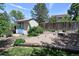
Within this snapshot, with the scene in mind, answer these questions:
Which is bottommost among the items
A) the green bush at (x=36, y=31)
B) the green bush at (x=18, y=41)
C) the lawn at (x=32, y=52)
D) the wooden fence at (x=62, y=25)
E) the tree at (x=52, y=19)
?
the lawn at (x=32, y=52)

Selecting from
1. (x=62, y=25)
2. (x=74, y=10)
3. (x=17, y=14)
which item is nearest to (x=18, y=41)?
(x=17, y=14)

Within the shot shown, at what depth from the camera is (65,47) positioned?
2.48 metres

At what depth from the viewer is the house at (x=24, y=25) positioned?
98.0 inches

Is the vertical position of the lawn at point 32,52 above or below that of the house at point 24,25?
below

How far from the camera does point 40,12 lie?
2518mm

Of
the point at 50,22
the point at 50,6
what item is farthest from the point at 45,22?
the point at 50,6

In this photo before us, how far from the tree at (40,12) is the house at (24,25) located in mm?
67

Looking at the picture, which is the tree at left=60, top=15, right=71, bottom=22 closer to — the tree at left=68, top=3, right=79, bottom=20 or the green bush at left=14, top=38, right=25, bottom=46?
the tree at left=68, top=3, right=79, bottom=20

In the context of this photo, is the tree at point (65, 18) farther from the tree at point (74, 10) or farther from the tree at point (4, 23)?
the tree at point (4, 23)

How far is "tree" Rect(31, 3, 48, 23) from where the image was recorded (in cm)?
248

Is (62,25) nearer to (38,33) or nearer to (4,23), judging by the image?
(38,33)

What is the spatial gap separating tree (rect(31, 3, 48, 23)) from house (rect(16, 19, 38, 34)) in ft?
0.22

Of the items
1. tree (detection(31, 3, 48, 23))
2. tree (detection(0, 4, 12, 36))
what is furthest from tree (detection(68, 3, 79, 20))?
tree (detection(0, 4, 12, 36))

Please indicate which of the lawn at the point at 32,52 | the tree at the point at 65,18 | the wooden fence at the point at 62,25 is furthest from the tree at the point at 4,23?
the tree at the point at 65,18
